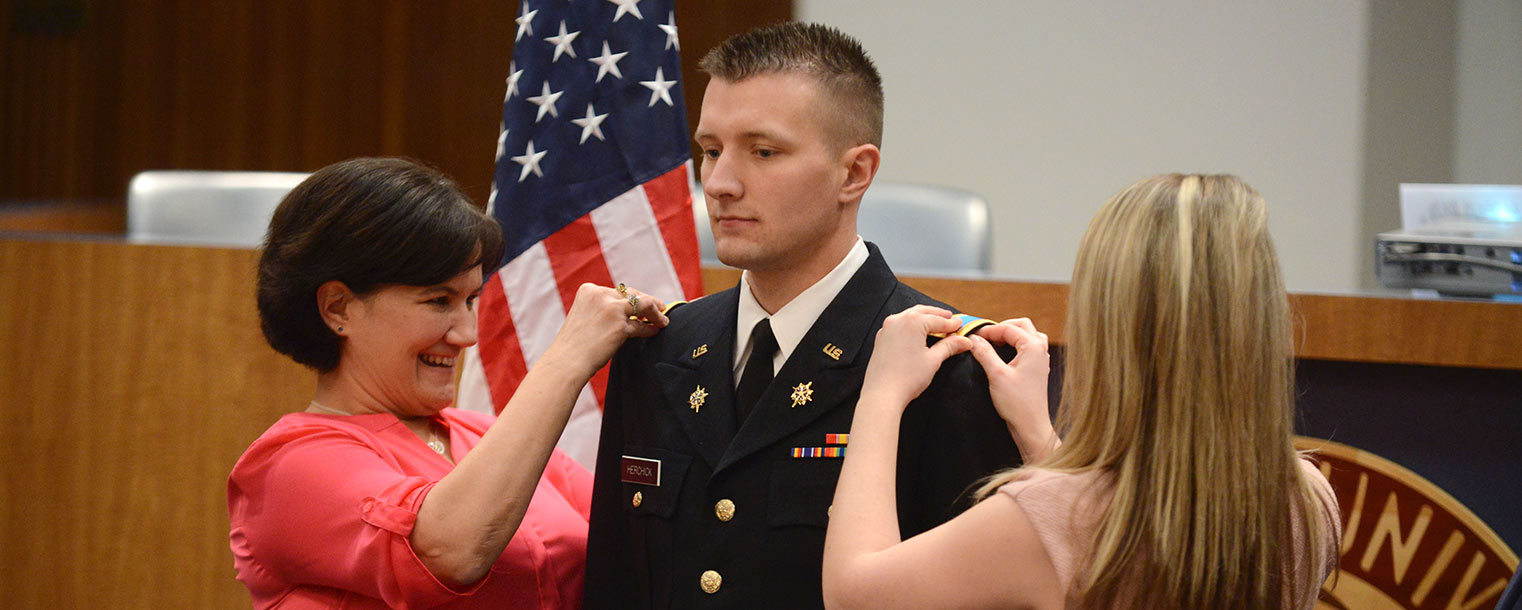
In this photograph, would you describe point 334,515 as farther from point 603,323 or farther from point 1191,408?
point 1191,408

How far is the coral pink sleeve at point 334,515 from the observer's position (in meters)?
1.51

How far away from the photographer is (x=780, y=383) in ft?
4.63

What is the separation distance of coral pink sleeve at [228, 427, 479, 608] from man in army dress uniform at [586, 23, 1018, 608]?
0.82 feet

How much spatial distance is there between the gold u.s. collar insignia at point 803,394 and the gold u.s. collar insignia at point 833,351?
38 mm

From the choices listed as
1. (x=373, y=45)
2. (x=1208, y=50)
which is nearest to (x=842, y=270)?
(x=1208, y=50)

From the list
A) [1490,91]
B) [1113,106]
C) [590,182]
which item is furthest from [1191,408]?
[1490,91]

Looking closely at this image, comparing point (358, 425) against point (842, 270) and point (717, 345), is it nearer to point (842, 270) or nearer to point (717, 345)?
point (717, 345)

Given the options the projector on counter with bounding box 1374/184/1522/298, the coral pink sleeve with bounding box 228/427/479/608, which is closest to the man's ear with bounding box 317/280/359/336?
the coral pink sleeve with bounding box 228/427/479/608

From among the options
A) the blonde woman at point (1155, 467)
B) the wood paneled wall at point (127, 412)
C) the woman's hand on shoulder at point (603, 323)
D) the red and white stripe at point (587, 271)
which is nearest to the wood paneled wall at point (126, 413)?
the wood paneled wall at point (127, 412)

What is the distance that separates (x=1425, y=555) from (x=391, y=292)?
1524 millimetres

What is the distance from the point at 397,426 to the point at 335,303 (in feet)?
0.61

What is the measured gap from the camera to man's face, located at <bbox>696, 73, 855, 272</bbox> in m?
1.38

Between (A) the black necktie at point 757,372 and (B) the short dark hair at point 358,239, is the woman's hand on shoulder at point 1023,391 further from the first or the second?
(B) the short dark hair at point 358,239

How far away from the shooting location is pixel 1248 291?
1168 millimetres
